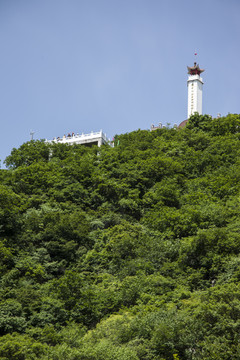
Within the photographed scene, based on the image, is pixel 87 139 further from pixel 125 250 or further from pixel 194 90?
pixel 125 250

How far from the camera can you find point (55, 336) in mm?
19062

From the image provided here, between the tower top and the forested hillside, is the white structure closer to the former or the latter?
the forested hillside

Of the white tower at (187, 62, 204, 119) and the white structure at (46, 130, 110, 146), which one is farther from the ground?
the white tower at (187, 62, 204, 119)

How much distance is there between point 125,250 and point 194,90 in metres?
33.0

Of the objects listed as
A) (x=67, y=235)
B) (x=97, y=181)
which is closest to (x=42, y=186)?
(x=97, y=181)

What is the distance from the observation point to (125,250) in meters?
25.3

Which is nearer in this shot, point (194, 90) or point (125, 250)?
point (125, 250)

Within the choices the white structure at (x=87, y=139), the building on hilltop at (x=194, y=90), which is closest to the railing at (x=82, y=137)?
the white structure at (x=87, y=139)

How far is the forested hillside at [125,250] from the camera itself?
17125 millimetres

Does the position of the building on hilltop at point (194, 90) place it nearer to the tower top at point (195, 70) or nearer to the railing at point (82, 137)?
the tower top at point (195, 70)

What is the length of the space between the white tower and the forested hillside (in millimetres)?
13182

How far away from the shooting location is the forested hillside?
17125 millimetres

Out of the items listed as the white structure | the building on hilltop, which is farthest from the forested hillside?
the building on hilltop

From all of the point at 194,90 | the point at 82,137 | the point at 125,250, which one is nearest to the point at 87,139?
the point at 82,137
